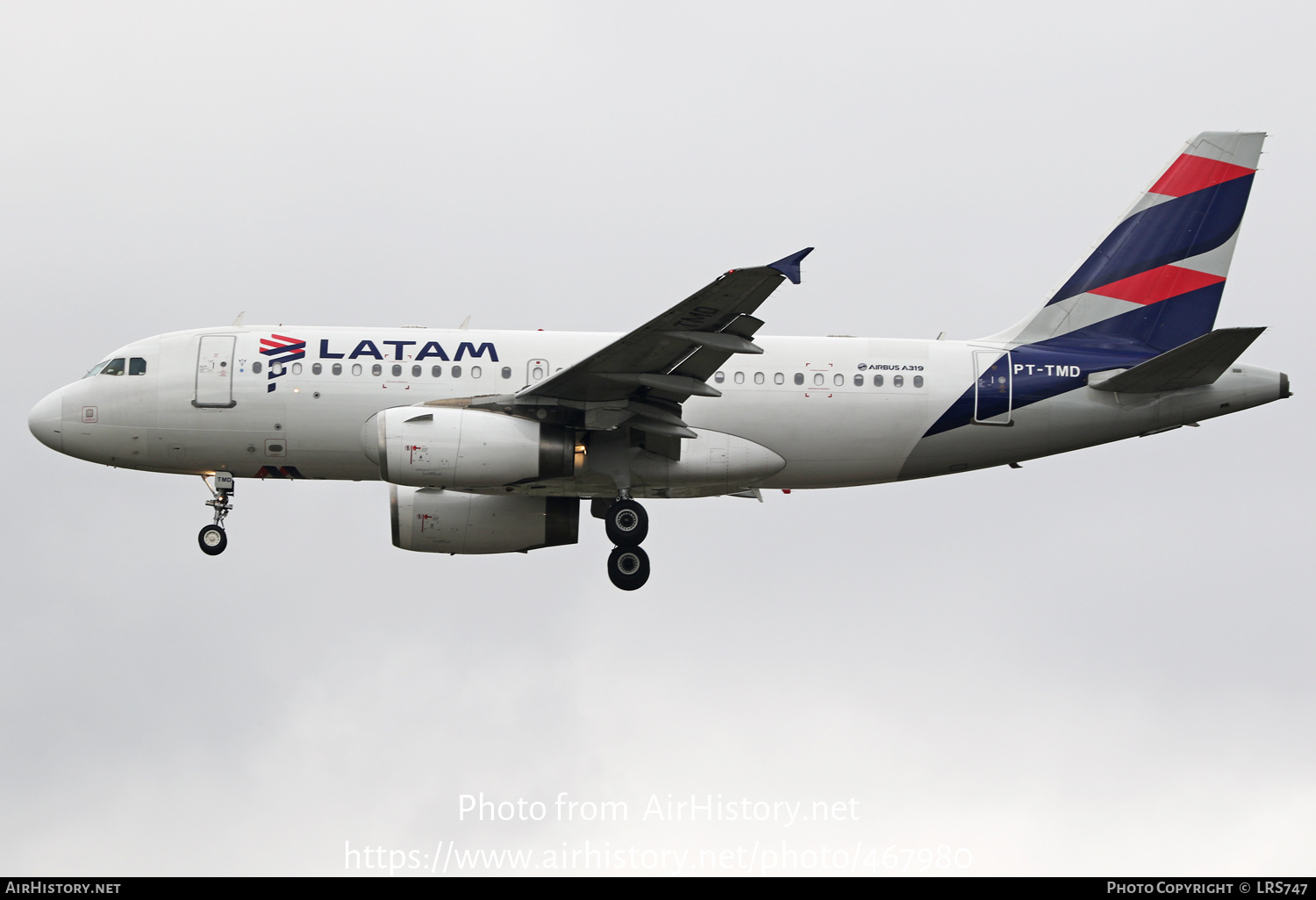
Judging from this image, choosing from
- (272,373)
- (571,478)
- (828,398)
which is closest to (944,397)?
(828,398)

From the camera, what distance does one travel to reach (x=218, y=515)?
30.0 meters

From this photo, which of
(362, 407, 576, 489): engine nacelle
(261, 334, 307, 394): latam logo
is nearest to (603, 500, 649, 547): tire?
(362, 407, 576, 489): engine nacelle

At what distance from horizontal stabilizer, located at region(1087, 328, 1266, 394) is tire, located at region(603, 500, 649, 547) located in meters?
9.42

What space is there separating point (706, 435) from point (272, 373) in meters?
8.59

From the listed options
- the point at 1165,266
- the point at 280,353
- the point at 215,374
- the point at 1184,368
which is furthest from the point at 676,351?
the point at 1165,266

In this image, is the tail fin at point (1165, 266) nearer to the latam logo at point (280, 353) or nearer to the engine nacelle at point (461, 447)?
the engine nacelle at point (461, 447)

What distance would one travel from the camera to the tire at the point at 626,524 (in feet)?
94.6

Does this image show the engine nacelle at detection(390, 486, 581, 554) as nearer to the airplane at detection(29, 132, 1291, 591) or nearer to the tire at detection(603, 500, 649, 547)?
the airplane at detection(29, 132, 1291, 591)

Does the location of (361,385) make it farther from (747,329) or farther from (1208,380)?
Result: (1208,380)

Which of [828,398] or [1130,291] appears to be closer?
[828,398]

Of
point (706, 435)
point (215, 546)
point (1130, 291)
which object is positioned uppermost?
point (1130, 291)

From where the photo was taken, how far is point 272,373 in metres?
28.8

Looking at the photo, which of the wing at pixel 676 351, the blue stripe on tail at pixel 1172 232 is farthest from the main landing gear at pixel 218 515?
the blue stripe on tail at pixel 1172 232

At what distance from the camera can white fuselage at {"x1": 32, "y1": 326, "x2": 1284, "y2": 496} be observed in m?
28.6
